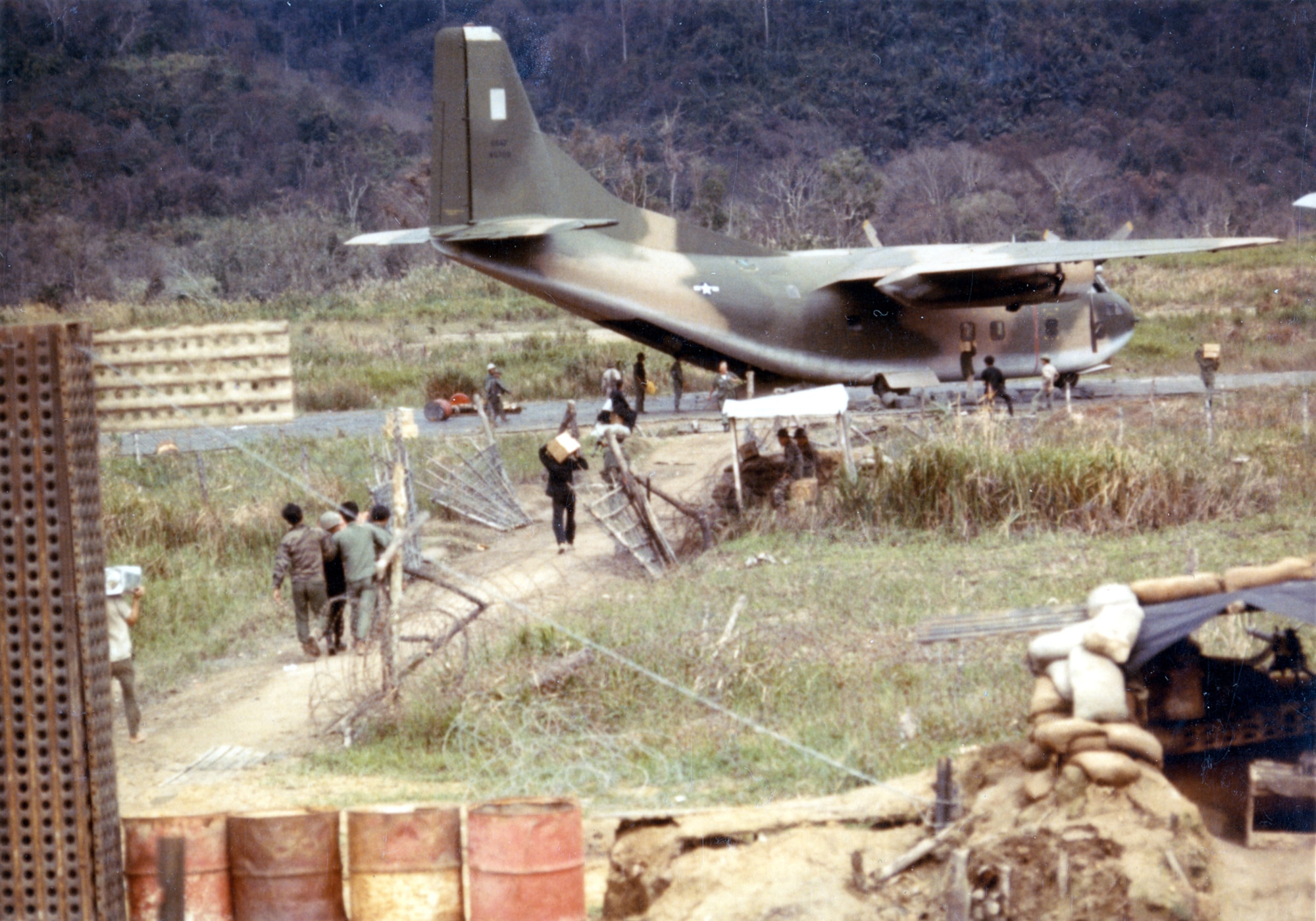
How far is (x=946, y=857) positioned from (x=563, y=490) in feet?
37.4

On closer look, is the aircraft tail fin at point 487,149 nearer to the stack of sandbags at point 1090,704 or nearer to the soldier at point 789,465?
the soldier at point 789,465

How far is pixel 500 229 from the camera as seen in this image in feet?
80.3

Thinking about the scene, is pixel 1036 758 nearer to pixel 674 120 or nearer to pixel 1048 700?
pixel 1048 700

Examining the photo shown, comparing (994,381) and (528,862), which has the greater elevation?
(994,381)

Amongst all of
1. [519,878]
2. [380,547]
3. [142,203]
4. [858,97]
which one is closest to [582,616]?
[380,547]

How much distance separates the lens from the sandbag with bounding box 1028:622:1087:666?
29.7 feet

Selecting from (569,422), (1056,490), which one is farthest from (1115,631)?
(569,422)

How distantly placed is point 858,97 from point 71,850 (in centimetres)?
8233

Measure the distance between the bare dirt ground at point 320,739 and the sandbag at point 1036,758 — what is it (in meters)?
1.02

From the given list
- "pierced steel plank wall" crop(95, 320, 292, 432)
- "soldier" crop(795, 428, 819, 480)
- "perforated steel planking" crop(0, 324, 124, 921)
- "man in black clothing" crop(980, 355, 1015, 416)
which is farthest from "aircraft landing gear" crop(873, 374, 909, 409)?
"perforated steel planking" crop(0, 324, 124, 921)

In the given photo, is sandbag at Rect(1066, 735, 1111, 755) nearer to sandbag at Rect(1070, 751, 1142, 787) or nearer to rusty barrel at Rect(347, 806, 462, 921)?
sandbag at Rect(1070, 751, 1142, 787)

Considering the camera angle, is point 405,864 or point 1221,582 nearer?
point 405,864

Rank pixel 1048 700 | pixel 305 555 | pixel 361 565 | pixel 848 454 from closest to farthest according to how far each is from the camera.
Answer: pixel 1048 700
pixel 361 565
pixel 305 555
pixel 848 454

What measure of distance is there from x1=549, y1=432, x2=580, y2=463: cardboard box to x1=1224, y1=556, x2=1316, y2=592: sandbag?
10.4 meters
